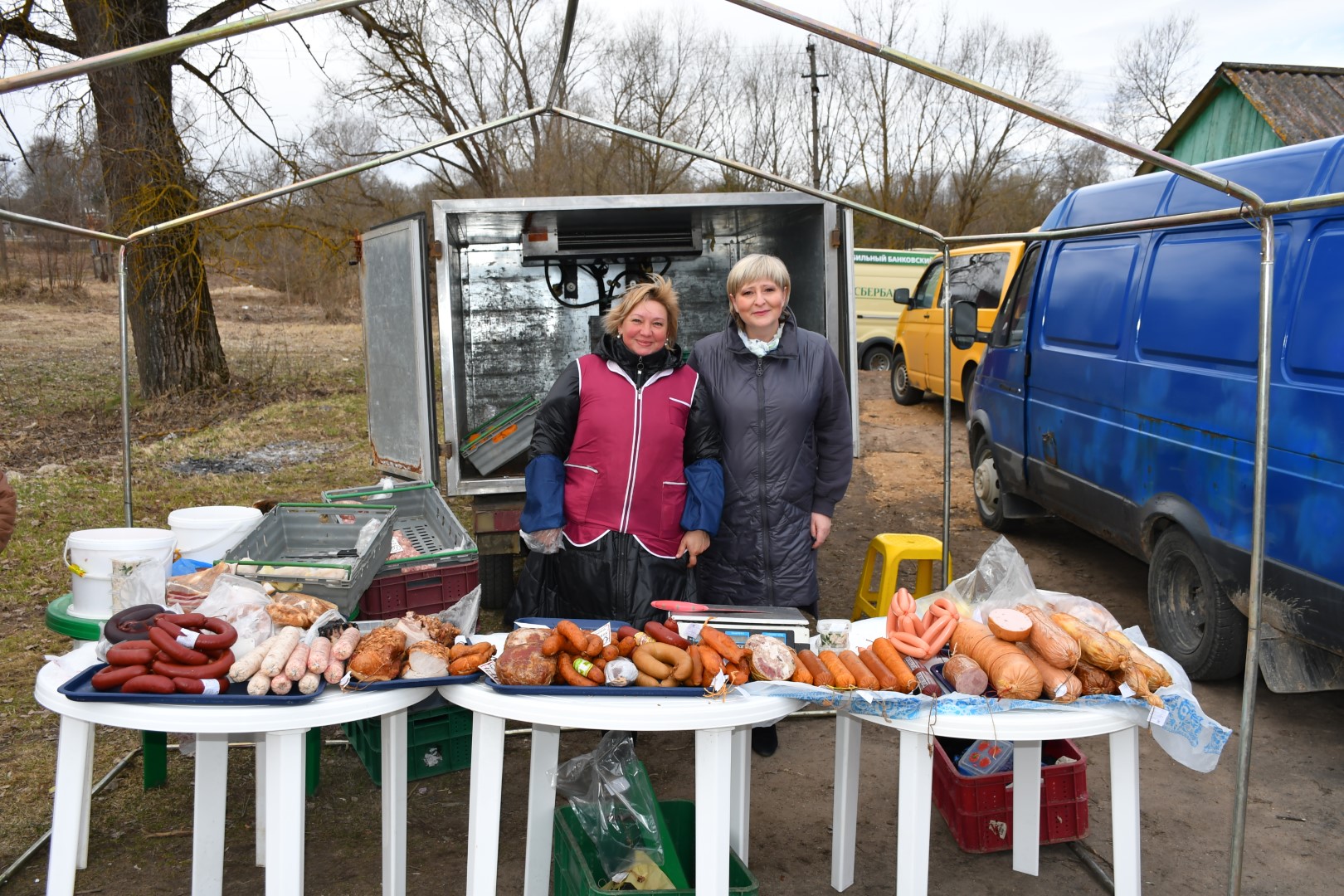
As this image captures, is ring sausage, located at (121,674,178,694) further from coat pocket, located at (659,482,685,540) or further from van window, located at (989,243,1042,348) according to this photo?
van window, located at (989,243,1042,348)

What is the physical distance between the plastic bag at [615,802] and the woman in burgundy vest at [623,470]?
79cm

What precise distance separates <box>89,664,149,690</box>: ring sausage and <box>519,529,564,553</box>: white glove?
1431 millimetres

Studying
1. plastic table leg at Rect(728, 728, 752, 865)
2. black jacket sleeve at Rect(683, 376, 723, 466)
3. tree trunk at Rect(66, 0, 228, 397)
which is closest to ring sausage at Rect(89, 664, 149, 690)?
plastic table leg at Rect(728, 728, 752, 865)

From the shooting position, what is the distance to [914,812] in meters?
2.45

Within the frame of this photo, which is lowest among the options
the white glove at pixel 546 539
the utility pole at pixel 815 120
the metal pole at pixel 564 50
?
the white glove at pixel 546 539

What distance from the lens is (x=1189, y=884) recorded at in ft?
10.9

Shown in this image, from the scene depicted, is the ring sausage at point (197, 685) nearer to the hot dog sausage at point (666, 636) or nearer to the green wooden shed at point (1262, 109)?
the hot dog sausage at point (666, 636)

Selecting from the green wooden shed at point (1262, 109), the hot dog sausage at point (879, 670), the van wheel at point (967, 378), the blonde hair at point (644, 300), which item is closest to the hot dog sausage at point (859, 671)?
the hot dog sausage at point (879, 670)

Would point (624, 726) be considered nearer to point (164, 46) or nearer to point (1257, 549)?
point (1257, 549)

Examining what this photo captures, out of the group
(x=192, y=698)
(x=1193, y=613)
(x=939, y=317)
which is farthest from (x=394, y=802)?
(x=939, y=317)

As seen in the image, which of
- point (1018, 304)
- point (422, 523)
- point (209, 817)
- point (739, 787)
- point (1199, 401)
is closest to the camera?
point (209, 817)

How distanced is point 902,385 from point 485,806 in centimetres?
1190

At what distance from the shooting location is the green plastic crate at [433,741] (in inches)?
156

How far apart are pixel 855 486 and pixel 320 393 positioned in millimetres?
8763
